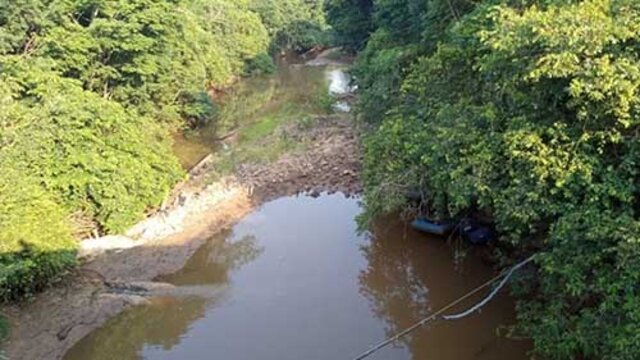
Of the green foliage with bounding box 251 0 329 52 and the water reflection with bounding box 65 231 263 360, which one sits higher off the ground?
the green foliage with bounding box 251 0 329 52

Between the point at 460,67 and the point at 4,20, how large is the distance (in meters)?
14.7

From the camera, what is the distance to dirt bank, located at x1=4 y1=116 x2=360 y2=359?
11.8 m

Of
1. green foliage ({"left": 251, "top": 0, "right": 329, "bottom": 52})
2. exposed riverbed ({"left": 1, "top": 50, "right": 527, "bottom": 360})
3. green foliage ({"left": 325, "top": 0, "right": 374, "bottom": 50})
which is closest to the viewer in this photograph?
exposed riverbed ({"left": 1, "top": 50, "right": 527, "bottom": 360})

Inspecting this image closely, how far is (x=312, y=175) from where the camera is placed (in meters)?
19.0

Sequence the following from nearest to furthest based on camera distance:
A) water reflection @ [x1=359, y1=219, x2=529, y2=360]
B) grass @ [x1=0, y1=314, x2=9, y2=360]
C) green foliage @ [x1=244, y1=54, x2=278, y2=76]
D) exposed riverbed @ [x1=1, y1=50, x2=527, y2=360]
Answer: water reflection @ [x1=359, y1=219, x2=529, y2=360] < grass @ [x1=0, y1=314, x2=9, y2=360] < exposed riverbed @ [x1=1, y1=50, x2=527, y2=360] < green foliage @ [x1=244, y1=54, x2=278, y2=76]

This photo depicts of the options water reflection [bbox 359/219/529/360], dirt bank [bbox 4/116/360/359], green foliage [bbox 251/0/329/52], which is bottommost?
water reflection [bbox 359/219/529/360]

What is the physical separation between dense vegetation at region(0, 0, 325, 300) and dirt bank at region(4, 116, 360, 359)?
0.56 metres

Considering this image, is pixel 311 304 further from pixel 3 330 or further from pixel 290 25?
pixel 290 25

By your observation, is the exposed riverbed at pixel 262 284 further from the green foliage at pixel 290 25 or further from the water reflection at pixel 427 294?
the green foliage at pixel 290 25

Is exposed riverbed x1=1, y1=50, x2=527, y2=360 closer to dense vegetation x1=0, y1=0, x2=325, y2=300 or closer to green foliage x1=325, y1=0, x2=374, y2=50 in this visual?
dense vegetation x1=0, y1=0, x2=325, y2=300

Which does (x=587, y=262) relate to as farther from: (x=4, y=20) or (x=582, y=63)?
(x=4, y=20)

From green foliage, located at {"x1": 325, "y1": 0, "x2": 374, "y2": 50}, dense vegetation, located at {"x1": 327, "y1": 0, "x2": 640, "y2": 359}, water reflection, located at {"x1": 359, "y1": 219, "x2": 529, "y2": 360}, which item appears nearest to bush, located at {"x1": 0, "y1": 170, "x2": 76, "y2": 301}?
water reflection, located at {"x1": 359, "y1": 219, "x2": 529, "y2": 360}

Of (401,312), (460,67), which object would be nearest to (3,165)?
(401,312)

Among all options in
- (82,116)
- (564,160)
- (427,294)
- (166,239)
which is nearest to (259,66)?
(82,116)
